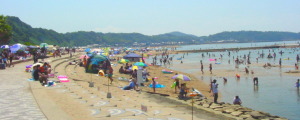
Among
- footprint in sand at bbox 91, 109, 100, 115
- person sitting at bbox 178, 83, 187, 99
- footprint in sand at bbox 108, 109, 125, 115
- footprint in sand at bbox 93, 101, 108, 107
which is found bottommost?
person sitting at bbox 178, 83, 187, 99

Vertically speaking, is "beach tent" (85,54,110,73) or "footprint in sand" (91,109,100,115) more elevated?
"beach tent" (85,54,110,73)

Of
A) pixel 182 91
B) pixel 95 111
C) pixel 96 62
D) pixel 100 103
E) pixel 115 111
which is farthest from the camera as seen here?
pixel 96 62

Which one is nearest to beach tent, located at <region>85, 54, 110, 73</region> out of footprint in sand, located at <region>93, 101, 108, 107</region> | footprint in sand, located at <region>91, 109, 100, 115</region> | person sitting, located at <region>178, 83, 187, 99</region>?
person sitting, located at <region>178, 83, 187, 99</region>

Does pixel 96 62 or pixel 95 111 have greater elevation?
pixel 96 62

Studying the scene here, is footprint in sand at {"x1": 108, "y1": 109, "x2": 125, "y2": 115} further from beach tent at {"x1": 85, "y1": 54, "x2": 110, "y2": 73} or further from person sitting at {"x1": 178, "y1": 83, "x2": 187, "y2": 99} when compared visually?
beach tent at {"x1": 85, "y1": 54, "x2": 110, "y2": 73}

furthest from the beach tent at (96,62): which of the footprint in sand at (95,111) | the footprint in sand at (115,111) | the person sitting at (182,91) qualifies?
the footprint in sand at (95,111)

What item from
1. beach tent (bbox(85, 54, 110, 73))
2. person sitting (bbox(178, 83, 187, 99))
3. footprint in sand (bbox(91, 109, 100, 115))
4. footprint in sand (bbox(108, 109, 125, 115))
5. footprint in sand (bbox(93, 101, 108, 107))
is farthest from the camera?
beach tent (bbox(85, 54, 110, 73))

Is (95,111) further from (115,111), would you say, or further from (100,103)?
(100,103)

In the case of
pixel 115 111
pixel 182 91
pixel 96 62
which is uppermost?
pixel 96 62

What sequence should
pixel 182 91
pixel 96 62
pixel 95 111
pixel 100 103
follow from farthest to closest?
pixel 96 62, pixel 182 91, pixel 100 103, pixel 95 111

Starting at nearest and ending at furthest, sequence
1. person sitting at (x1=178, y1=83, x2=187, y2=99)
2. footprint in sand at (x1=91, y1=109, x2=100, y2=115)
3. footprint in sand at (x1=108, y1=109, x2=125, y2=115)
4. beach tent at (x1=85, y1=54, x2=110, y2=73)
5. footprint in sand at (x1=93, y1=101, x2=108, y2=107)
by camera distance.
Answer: footprint in sand at (x1=91, y1=109, x2=100, y2=115) → footprint in sand at (x1=108, y1=109, x2=125, y2=115) → footprint in sand at (x1=93, y1=101, x2=108, y2=107) → person sitting at (x1=178, y1=83, x2=187, y2=99) → beach tent at (x1=85, y1=54, x2=110, y2=73)

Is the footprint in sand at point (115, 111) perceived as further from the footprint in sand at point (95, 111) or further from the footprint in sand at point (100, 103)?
the footprint in sand at point (100, 103)

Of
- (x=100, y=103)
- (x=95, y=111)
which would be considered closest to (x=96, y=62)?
(x=100, y=103)

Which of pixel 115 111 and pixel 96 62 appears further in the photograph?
pixel 96 62
